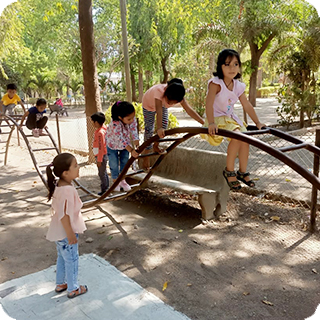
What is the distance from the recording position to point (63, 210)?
2.49 m

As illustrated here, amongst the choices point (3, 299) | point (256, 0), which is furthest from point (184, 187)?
point (256, 0)

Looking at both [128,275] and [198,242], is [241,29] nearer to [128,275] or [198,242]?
[198,242]

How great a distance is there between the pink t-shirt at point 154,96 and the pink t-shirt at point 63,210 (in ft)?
5.09

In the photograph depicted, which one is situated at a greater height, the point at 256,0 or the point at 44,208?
the point at 256,0

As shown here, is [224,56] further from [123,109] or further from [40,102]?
[40,102]

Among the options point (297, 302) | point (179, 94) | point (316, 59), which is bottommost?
point (297, 302)

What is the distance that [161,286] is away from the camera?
3059 millimetres

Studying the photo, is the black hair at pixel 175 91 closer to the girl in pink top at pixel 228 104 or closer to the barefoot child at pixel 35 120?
the girl in pink top at pixel 228 104

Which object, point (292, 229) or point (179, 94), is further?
point (292, 229)

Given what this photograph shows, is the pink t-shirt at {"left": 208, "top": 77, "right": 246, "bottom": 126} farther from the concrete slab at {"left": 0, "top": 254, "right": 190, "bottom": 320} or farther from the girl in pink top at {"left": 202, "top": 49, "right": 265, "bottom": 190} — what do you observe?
the concrete slab at {"left": 0, "top": 254, "right": 190, "bottom": 320}

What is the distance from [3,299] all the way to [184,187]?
243cm

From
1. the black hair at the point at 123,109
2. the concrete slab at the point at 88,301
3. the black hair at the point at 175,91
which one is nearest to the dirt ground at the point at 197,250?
the concrete slab at the point at 88,301

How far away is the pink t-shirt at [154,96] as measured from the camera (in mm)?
3666

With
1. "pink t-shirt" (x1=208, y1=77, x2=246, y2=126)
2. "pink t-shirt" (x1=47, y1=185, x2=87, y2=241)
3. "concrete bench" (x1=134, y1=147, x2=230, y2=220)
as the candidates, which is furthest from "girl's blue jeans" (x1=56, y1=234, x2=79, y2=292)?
"concrete bench" (x1=134, y1=147, x2=230, y2=220)
